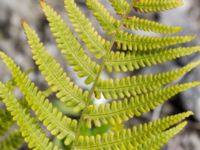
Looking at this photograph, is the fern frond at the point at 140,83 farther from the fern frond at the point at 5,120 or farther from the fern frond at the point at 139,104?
the fern frond at the point at 5,120

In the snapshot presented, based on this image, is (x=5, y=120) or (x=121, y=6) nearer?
(x=121, y=6)

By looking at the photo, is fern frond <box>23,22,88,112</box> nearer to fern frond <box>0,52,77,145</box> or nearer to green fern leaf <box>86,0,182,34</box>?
fern frond <box>0,52,77,145</box>

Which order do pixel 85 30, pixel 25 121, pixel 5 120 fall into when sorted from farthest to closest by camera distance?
pixel 5 120 < pixel 85 30 < pixel 25 121

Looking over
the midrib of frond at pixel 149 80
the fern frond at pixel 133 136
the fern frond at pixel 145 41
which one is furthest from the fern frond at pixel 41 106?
the fern frond at pixel 145 41

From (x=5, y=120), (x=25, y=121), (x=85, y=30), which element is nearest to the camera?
(x=25, y=121)

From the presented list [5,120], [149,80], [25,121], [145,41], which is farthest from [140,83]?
[5,120]

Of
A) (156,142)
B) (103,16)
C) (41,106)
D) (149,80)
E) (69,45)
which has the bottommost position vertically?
(156,142)

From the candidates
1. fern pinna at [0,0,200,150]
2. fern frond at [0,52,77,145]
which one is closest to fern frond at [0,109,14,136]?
fern pinna at [0,0,200,150]

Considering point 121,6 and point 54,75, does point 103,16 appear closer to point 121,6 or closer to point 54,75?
point 121,6
